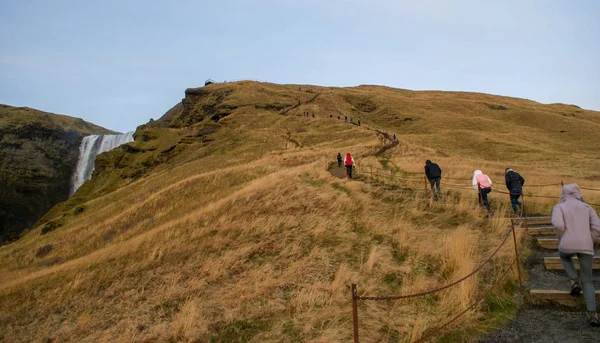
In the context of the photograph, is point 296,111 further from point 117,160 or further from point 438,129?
point 117,160

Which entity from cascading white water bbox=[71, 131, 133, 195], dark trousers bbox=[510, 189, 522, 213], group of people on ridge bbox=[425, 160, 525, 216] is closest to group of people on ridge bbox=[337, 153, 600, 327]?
group of people on ridge bbox=[425, 160, 525, 216]

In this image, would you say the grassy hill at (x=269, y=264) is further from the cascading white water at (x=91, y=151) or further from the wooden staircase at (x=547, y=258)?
the cascading white water at (x=91, y=151)

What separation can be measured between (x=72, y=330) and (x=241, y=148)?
30.3 metres

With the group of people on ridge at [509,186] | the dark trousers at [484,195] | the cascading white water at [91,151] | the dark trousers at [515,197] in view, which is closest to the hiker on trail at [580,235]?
the group of people on ridge at [509,186]

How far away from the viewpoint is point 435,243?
8.88m

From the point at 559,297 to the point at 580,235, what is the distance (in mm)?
1332

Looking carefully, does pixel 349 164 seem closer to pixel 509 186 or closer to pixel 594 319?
pixel 509 186

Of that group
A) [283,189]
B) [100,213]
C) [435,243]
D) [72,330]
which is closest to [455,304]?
[435,243]

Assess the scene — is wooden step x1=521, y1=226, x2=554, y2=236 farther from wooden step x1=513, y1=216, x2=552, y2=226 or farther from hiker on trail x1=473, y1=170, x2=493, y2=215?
hiker on trail x1=473, y1=170, x2=493, y2=215

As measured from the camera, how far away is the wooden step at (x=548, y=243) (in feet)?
27.1

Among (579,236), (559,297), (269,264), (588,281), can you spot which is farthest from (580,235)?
(269,264)

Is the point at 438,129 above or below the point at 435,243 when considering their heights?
above

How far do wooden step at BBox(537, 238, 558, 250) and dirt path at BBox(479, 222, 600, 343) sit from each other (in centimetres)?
142

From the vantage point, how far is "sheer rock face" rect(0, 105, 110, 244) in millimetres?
52125
